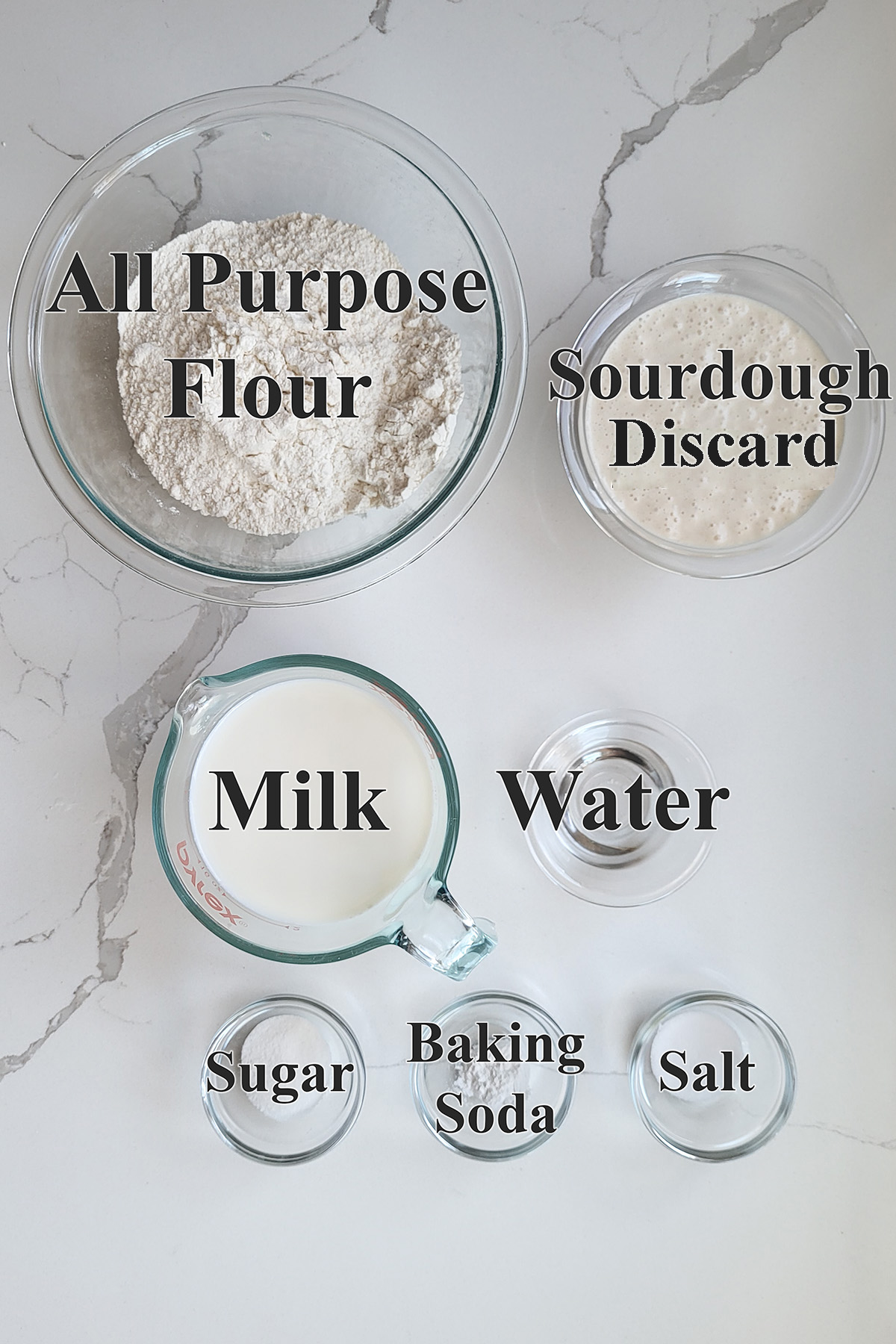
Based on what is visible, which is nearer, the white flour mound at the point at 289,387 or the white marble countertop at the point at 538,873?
the white flour mound at the point at 289,387

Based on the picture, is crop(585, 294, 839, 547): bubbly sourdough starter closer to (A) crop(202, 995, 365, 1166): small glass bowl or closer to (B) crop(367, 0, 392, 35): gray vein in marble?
(B) crop(367, 0, 392, 35): gray vein in marble

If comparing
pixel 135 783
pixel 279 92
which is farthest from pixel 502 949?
pixel 279 92

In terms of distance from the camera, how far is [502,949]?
0.95 m

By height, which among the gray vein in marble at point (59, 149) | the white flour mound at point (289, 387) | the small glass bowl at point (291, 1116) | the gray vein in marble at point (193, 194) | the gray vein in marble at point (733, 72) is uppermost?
the gray vein in marble at point (733, 72)

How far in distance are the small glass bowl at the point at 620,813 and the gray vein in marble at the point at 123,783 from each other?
37cm

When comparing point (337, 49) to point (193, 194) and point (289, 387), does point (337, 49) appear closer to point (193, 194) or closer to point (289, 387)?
point (193, 194)

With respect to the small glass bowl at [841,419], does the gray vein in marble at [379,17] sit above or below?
above

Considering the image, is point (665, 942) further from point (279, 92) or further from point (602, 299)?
point (279, 92)

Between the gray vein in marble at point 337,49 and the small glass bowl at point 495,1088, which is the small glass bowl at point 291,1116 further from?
the gray vein in marble at point 337,49

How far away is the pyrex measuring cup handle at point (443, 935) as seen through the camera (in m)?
0.82

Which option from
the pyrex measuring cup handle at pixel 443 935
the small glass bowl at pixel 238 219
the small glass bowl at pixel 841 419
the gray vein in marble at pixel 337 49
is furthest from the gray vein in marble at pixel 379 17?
the pyrex measuring cup handle at pixel 443 935

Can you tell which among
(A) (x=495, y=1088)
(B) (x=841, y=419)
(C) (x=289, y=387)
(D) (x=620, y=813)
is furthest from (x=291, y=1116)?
(B) (x=841, y=419)

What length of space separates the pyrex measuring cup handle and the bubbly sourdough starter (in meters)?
0.41

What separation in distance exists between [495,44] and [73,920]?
0.99 meters
